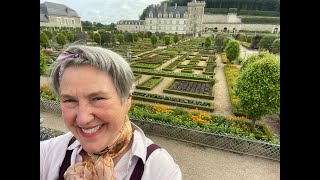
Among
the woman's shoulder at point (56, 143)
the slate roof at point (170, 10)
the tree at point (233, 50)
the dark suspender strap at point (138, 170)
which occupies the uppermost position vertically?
the slate roof at point (170, 10)

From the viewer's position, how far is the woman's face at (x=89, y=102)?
1.05 m

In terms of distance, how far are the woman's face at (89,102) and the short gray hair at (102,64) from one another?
3 cm

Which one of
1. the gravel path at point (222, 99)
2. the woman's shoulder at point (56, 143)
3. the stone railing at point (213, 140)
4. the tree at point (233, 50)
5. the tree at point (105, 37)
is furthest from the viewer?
the tree at point (105, 37)

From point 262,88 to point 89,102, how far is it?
679 centimetres

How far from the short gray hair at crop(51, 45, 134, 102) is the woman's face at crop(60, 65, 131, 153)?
0.08ft

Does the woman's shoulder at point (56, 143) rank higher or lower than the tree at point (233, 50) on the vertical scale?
lower

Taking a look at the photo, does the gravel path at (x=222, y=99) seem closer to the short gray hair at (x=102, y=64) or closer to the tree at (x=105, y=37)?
the short gray hair at (x=102, y=64)

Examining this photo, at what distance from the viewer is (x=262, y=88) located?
22.4ft

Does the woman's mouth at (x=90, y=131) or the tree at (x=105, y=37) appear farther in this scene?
the tree at (x=105, y=37)

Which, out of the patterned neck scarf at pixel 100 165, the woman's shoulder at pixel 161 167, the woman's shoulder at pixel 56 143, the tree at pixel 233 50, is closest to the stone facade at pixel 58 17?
the tree at pixel 233 50

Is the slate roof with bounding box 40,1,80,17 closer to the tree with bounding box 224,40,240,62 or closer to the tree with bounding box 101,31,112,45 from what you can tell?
the tree with bounding box 101,31,112,45

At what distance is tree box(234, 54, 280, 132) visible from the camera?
670 centimetres
